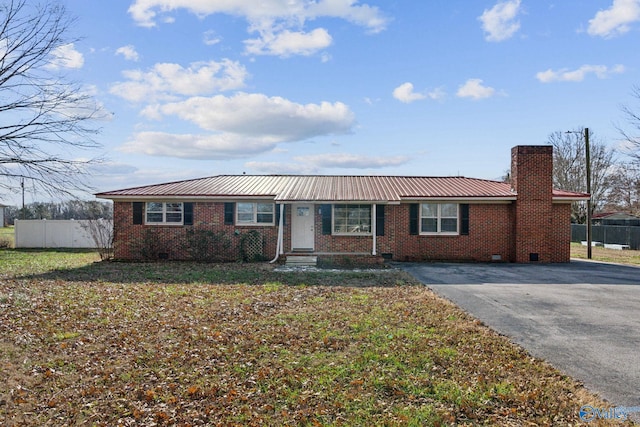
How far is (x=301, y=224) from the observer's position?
18.0m

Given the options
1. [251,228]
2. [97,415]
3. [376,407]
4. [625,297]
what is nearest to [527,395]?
[376,407]

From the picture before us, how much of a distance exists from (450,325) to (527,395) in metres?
2.83

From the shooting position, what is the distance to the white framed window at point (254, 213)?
1797 centimetres

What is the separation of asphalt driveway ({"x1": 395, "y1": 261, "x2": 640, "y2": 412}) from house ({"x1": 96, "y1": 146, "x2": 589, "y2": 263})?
5.80 ft

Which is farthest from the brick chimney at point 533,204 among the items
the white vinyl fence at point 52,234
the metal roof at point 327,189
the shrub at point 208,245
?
the white vinyl fence at point 52,234

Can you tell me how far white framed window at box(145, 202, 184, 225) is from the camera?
59.4ft

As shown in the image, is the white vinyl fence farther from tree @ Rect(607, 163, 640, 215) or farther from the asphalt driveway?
tree @ Rect(607, 163, 640, 215)

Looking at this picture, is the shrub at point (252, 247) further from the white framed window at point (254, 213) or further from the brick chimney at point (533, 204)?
the brick chimney at point (533, 204)

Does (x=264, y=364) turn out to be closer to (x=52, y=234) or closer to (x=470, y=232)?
(x=470, y=232)

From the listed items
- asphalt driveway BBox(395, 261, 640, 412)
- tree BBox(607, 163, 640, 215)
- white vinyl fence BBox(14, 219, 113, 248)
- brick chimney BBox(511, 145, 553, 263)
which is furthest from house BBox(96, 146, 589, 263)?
tree BBox(607, 163, 640, 215)

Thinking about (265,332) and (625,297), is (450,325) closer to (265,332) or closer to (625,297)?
(265,332)

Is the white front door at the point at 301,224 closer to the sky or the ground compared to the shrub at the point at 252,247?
closer to the sky

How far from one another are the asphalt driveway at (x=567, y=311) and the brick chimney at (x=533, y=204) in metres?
1.51

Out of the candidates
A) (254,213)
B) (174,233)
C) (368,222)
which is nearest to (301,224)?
(254,213)
